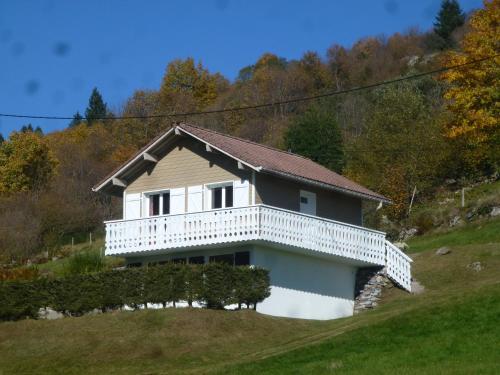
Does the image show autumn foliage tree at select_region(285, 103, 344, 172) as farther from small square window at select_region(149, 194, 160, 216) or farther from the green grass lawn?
small square window at select_region(149, 194, 160, 216)

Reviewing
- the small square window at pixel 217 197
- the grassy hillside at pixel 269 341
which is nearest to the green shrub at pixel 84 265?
the small square window at pixel 217 197

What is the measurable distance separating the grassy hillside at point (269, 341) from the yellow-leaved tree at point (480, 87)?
18.8m

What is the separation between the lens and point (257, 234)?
3953 cm

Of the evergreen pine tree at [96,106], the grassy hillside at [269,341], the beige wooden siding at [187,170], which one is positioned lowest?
the grassy hillside at [269,341]

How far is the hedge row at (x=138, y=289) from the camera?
123 feet

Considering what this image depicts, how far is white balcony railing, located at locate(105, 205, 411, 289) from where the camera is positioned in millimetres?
40062

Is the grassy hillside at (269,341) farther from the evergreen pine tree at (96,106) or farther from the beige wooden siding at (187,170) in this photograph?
the evergreen pine tree at (96,106)

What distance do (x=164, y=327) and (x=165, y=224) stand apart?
7.46 meters

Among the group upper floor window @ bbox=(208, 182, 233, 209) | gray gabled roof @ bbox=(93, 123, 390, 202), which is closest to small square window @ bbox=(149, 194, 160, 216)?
gray gabled roof @ bbox=(93, 123, 390, 202)

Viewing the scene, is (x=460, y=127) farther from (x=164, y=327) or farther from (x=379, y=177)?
(x=164, y=327)

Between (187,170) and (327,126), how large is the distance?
3165 cm

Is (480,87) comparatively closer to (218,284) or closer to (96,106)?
(218,284)

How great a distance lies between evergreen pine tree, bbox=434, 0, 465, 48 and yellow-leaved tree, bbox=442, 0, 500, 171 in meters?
65.9

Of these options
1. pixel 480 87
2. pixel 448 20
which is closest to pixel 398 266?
pixel 480 87
